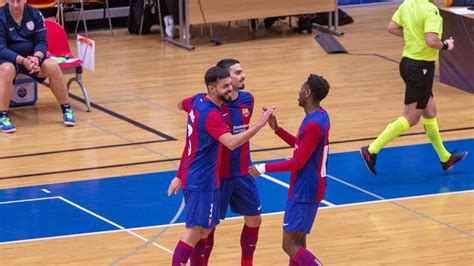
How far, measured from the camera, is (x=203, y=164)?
6.70m

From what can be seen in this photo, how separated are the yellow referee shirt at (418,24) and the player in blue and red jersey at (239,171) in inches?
111

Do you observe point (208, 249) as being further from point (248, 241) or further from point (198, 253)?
point (248, 241)

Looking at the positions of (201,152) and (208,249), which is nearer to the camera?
(201,152)

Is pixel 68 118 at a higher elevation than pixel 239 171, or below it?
below

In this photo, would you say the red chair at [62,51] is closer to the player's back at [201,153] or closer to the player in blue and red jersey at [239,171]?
the player in blue and red jersey at [239,171]

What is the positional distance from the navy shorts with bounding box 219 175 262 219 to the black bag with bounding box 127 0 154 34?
10.1 metres

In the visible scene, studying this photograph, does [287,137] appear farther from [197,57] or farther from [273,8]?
[273,8]

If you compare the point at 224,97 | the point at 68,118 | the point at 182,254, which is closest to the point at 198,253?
the point at 182,254

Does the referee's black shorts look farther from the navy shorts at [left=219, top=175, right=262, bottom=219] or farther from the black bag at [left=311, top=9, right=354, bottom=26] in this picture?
the black bag at [left=311, top=9, right=354, bottom=26]

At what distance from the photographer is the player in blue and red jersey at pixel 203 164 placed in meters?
6.58

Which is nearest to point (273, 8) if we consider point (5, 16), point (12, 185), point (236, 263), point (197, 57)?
point (197, 57)

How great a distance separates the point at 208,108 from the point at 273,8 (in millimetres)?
9787

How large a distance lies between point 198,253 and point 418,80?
3370 millimetres

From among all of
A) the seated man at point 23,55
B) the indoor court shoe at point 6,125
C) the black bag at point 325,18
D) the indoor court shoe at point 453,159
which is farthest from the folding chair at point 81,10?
the indoor court shoe at point 453,159
